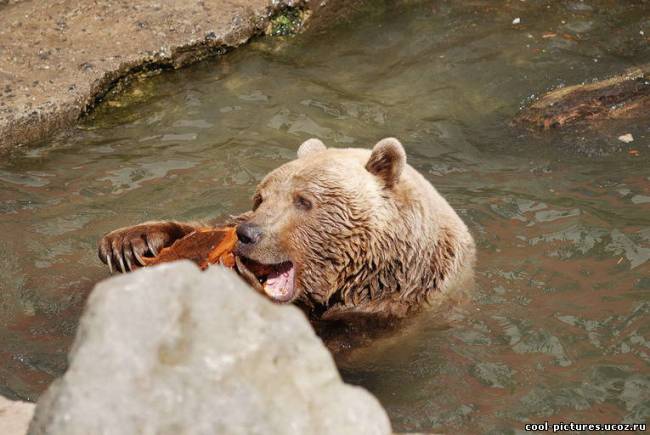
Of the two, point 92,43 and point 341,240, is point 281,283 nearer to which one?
point 341,240

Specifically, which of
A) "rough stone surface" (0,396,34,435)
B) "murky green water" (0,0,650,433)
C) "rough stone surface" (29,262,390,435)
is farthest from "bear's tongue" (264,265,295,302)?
"rough stone surface" (29,262,390,435)

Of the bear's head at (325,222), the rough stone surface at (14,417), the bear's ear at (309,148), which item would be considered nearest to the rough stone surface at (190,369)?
the rough stone surface at (14,417)

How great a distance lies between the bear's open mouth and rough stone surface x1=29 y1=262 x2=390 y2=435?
2.21m

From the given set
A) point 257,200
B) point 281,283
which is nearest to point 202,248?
point 257,200

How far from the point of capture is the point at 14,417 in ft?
12.5

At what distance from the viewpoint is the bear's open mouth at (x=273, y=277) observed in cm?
497

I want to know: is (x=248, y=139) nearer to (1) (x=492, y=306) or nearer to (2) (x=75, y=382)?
(1) (x=492, y=306)

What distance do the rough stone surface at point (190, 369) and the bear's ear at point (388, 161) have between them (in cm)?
237

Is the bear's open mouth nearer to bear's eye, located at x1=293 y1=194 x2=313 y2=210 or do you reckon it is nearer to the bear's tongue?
the bear's tongue

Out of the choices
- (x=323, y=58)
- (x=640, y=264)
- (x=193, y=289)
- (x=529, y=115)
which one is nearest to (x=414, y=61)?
(x=323, y=58)

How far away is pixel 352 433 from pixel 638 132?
5.66 m

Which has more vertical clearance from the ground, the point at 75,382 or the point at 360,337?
the point at 75,382

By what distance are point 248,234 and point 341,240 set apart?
545 mm

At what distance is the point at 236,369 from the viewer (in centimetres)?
261
